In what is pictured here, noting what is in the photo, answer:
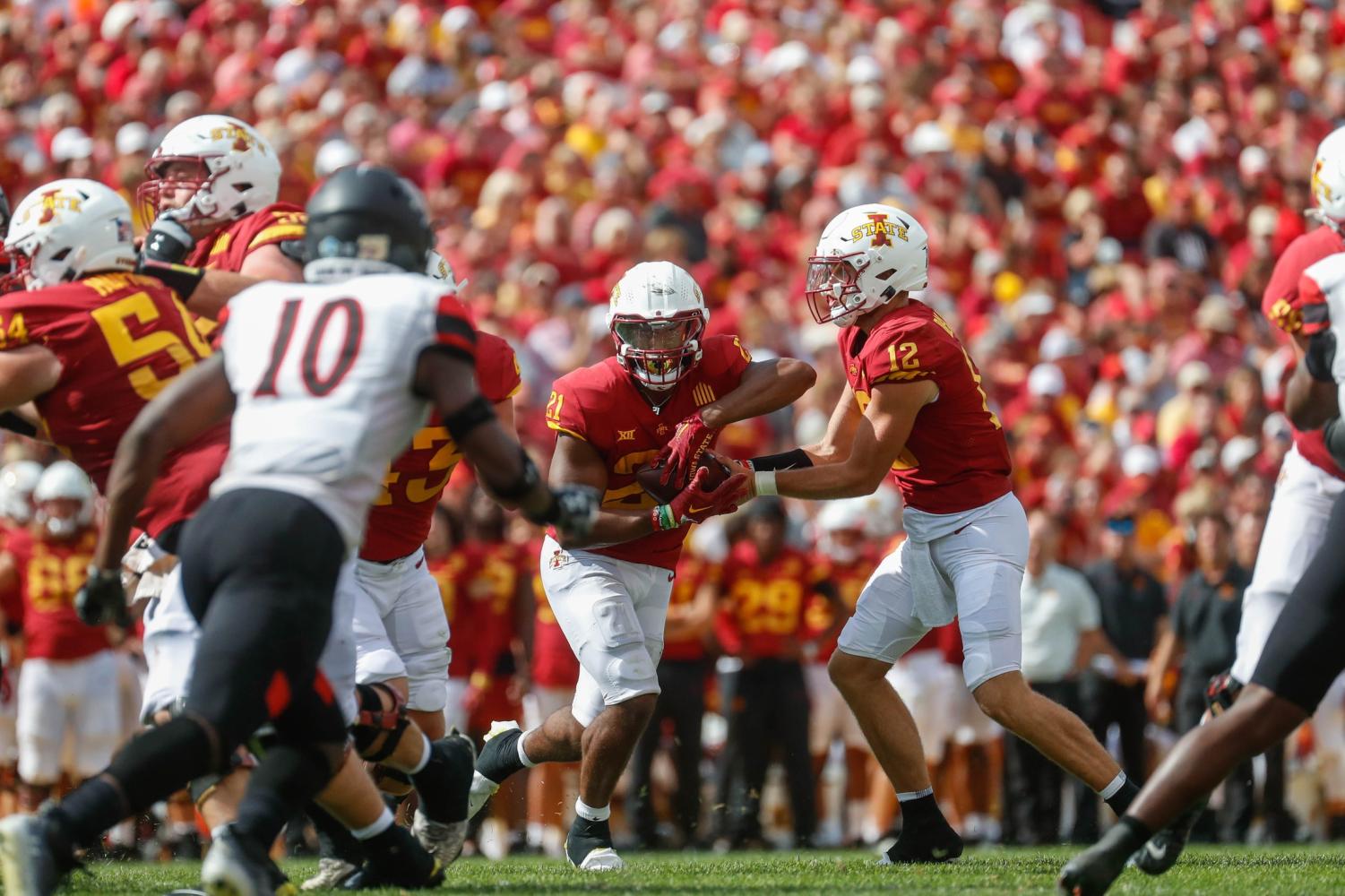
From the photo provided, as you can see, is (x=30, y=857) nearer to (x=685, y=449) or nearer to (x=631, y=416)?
(x=685, y=449)

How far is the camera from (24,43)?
15.9 meters

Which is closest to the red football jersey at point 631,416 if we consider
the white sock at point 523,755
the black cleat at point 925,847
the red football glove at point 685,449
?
the red football glove at point 685,449

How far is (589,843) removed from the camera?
6.77m

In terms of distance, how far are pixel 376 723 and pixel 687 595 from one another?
16.1 ft

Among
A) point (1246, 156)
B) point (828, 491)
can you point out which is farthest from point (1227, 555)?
point (1246, 156)

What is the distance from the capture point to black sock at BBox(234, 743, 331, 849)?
4.34m

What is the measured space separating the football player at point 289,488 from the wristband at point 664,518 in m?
1.56

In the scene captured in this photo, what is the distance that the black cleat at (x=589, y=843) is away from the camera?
263 inches

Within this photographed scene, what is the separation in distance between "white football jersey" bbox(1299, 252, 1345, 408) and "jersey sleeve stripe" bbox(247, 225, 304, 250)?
10.5 ft

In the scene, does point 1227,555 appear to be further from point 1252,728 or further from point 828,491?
point 1252,728

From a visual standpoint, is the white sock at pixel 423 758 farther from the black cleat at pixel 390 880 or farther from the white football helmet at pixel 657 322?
the white football helmet at pixel 657 322

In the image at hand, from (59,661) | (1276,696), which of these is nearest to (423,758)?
(1276,696)

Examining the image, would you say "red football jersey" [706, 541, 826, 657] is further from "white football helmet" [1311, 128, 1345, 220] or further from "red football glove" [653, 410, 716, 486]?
"white football helmet" [1311, 128, 1345, 220]

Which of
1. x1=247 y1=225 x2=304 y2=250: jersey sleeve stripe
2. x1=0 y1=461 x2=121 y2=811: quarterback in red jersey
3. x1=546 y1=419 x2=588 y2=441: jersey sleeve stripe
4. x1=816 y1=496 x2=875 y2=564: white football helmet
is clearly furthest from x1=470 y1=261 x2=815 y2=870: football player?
x1=0 y1=461 x2=121 y2=811: quarterback in red jersey
